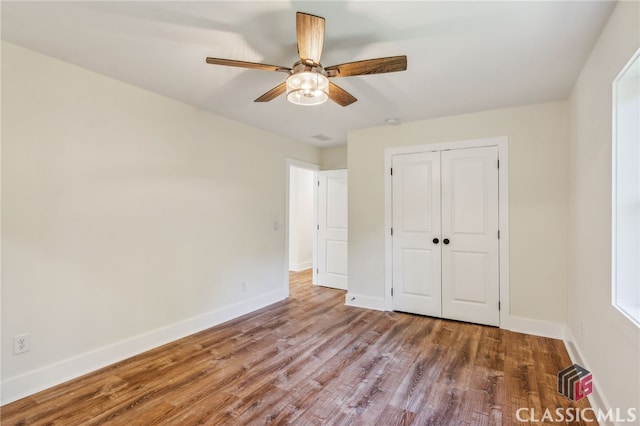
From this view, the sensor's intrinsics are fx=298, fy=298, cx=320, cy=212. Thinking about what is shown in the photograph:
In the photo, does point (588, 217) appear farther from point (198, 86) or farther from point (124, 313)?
point (124, 313)

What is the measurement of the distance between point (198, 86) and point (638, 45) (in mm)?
2967

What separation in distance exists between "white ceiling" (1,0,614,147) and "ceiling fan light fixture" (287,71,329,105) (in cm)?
33

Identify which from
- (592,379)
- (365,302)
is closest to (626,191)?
(592,379)

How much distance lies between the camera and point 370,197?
4.16 m

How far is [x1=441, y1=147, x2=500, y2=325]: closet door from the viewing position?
11.3ft

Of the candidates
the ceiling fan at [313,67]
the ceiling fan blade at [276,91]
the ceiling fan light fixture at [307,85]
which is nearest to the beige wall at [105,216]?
the ceiling fan blade at [276,91]

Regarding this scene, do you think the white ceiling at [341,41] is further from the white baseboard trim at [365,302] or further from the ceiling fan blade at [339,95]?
the white baseboard trim at [365,302]

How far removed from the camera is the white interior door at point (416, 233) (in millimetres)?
3744

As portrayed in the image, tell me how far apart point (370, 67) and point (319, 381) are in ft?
7.53

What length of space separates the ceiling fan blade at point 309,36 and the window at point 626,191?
1639mm

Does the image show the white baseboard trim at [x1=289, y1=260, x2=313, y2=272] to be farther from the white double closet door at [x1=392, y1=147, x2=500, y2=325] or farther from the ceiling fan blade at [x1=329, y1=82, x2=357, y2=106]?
the ceiling fan blade at [x1=329, y1=82, x2=357, y2=106]

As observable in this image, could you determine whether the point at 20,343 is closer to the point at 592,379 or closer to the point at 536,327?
the point at 592,379

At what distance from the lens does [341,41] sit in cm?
201

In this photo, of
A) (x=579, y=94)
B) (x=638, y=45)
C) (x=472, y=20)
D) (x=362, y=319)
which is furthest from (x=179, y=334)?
(x=579, y=94)
